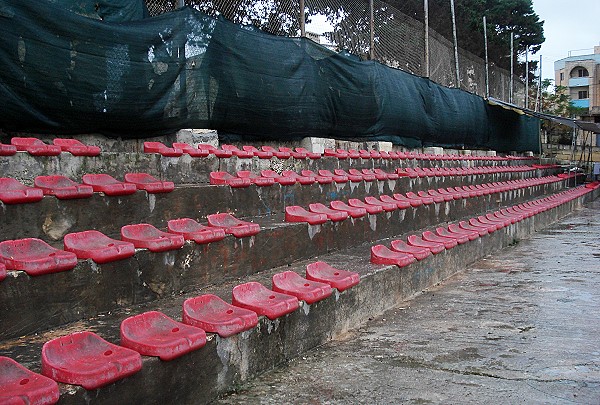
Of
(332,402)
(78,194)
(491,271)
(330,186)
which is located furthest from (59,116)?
(491,271)

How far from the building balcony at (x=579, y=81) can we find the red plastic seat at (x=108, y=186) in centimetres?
5905

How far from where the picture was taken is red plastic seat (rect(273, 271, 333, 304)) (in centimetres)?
272

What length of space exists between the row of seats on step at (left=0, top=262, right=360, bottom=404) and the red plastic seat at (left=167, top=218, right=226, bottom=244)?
40 centimetres

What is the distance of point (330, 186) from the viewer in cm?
514

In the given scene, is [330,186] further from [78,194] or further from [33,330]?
[33,330]

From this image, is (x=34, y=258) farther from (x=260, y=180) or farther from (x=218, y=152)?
(x=218, y=152)

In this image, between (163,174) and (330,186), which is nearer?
(163,174)

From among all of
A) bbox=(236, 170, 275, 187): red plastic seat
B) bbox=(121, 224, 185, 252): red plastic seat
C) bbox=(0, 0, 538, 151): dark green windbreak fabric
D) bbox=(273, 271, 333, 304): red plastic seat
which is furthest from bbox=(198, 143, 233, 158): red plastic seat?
bbox=(273, 271, 333, 304): red plastic seat

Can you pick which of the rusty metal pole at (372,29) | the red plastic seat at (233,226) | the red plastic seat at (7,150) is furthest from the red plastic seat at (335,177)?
the rusty metal pole at (372,29)

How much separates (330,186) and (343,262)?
4.94ft

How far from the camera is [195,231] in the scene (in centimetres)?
301

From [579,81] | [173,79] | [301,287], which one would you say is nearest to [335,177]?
[173,79]

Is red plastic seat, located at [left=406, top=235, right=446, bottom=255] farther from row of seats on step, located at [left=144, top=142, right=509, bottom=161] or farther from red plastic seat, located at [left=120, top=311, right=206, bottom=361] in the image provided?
red plastic seat, located at [left=120, top=311, right=206, bottom=361]

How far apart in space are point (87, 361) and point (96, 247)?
2.77ft
